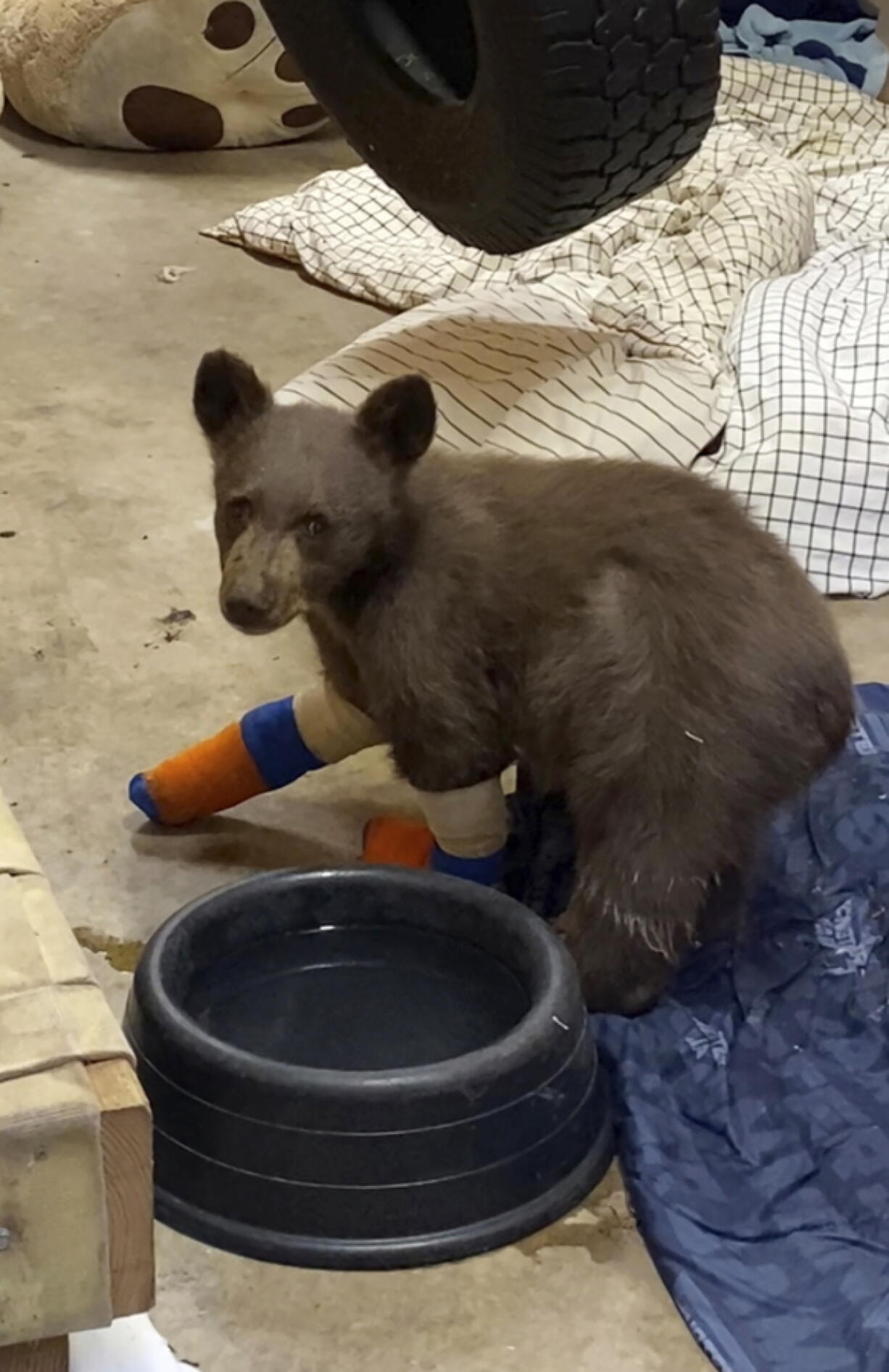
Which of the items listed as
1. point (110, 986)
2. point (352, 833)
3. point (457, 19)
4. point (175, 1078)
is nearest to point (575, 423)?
point (457, 19)

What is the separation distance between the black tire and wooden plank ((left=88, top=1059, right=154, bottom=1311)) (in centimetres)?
161

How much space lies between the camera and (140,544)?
11.5 ft

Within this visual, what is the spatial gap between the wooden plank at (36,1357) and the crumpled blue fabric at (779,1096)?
70 centimetres

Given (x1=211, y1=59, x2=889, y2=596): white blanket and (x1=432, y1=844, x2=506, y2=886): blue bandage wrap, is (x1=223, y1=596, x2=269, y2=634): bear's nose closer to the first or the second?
(x1=432, y1=844, x2=506, y2=886): blue bandage wrap

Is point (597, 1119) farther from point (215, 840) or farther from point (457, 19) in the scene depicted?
point (457, 19)

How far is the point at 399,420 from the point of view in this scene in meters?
2.30

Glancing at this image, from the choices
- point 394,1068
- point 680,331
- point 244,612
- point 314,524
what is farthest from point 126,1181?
point 680,331

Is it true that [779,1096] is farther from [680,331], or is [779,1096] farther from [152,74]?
[152,74]

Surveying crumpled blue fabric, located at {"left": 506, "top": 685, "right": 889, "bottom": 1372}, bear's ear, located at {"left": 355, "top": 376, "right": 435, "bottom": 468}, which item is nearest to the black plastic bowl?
crumpled blue fabric, located at {"left": 506, "top": 685, "right": 889, "bottom": 1372}

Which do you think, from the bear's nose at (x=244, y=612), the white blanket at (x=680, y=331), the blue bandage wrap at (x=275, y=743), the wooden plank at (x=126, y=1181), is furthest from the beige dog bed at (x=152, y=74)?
the wooden plank at (x=126, y=1181)

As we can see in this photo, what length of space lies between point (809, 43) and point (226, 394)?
442cm

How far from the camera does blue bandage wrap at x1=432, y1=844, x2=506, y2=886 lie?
2430 millimetres

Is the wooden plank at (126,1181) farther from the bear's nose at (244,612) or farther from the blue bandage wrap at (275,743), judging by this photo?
the blue bandage wrap at (275,743)

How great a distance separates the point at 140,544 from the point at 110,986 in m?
1.33
